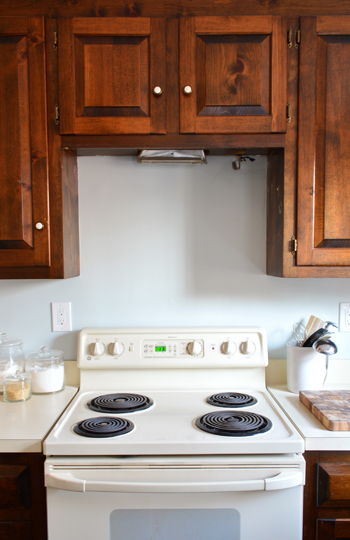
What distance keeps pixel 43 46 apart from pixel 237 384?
1.40 m

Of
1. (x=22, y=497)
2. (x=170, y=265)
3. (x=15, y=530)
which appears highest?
(x=170, y=265)

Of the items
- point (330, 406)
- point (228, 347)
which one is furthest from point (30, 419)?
point (330, 406)

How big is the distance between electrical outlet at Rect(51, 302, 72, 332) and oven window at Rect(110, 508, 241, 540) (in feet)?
2.58

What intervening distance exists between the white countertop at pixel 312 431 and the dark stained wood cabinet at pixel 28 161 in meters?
0.92

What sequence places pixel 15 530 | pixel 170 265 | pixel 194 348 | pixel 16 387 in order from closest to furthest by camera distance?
pixel 15 530
pixel 16 387
pixel 194 348
pixel 170 265

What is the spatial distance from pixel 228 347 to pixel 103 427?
57 cm

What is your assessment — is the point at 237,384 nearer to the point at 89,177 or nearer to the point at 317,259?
the point at 317,259

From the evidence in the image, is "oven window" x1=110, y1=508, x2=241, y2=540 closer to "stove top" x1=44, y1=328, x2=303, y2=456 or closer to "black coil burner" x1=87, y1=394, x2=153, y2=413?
"stove top" x1=44, y1=328, x2=303, y2=456

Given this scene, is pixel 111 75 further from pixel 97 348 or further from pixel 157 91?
pixel 97 348

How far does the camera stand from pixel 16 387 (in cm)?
145

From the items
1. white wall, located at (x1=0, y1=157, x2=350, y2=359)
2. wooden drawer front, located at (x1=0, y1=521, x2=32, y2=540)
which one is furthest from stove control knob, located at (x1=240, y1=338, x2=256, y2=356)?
wooden drawer front, located at (x1=0, y1=521, x2=32, y2=540)

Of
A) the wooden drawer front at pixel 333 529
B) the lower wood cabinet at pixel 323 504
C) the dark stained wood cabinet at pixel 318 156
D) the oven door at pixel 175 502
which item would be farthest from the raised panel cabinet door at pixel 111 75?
the wooden drawer front at pixel 333 529

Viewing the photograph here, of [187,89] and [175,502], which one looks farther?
[187,89]

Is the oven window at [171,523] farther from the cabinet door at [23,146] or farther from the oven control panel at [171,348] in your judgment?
the cabinet door at [23,146]
